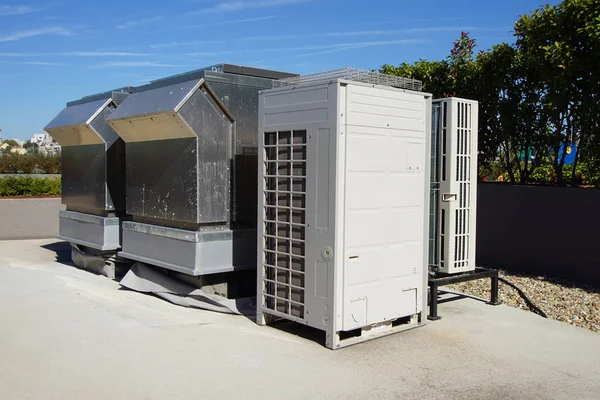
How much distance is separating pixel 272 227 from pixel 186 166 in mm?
1488

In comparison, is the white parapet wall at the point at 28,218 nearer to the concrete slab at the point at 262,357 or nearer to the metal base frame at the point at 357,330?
the concrete slab at the point at 262,357

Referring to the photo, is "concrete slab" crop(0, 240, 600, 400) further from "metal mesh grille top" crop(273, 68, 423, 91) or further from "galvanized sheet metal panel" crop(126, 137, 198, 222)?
"metal mesh grille top" crop(273, 68, 423, 91)

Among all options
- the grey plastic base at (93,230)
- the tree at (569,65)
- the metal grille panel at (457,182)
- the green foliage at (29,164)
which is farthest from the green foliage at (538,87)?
the green foliage at (29,164)

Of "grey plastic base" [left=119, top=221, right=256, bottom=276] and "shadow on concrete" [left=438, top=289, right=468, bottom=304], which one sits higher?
"grey plastic base" [left=119, top=221, right=256, bottom=276]

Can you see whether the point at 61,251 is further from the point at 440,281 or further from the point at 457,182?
the point at 457,182

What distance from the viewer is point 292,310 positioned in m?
5.72

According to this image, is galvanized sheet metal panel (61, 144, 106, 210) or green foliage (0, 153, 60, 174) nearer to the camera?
galvanized sheet metal panel (61, 144, 106, 210)

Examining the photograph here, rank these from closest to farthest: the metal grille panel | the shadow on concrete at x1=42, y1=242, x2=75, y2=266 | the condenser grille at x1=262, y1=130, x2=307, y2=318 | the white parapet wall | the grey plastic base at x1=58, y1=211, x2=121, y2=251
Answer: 1. the condenser grille at x1=262, y1=130, x2=307, y2=318
2. the metal grille panel
3. the grey plastic base at x1=58, y1=211, x2=121, y2=251
4. the shadow on concrete at x1=42, y1=242, x2=75, y2=266
5. the white parapet wall

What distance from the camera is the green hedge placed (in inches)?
585

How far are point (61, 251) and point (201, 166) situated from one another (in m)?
6.04

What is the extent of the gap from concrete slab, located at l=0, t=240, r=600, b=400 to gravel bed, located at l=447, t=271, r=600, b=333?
382 mm

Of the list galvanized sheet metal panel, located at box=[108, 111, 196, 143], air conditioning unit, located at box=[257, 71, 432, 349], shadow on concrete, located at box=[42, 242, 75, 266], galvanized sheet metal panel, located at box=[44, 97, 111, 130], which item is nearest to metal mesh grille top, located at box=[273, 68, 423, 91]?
air conditioning unit, located at box=[257, 71, 432, 349]

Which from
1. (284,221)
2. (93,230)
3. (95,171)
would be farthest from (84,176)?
(284,221)

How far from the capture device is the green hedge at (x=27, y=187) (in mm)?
14867
